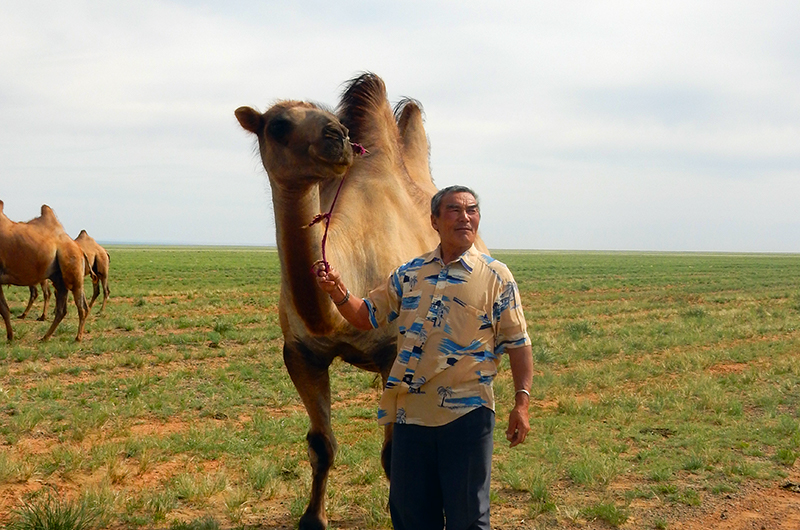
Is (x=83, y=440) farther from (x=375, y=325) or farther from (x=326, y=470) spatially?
(x=375, y=325)

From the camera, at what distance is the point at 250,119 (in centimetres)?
350

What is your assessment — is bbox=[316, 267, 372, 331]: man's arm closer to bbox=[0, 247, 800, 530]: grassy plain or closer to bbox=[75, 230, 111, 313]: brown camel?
bbox=[0, 247, 800, 530]: grassy plain

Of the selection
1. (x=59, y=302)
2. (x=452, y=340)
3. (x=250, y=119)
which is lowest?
(x=59, y=302)

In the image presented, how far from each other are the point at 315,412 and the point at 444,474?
1731mm

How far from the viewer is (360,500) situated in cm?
470

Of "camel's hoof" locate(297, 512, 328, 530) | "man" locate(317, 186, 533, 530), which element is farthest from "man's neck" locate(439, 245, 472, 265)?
"camel's hoof" locate(297, 512, 328, 530)

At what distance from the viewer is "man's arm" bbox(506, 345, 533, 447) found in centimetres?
273

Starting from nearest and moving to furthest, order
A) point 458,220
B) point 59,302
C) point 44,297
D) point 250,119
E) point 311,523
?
point 458,220 → point 250,119 → point 311,523 → point 59,302 → point 44,297

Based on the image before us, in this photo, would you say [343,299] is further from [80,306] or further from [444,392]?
[80,306]

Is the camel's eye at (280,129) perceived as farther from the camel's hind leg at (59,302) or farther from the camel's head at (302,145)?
the camel's hind leg at (59,302)

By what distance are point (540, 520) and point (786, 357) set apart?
8.22 metres

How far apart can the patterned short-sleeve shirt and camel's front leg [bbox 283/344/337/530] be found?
52.8 inches

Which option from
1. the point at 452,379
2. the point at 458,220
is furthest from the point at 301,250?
the point at 452,379

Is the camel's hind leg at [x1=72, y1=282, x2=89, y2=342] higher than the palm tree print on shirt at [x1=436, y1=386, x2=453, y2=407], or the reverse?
the palm tree print on shirt at [x1=436, y1=386, x2=453, y2=407]
